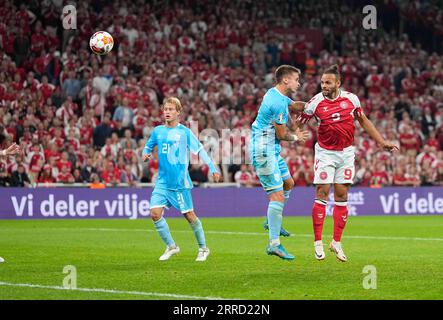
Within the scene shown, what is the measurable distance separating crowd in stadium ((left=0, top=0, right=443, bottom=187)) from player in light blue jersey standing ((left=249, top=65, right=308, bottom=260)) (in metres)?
12.9

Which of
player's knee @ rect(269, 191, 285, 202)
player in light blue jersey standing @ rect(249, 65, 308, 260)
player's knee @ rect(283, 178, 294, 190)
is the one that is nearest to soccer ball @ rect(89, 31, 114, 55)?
player's knee @ rect(283, 178, 294, 190)

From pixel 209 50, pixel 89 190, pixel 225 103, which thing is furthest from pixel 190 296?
pixel 209 50

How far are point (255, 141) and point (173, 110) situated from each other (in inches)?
48.6

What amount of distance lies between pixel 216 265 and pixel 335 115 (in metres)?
2.58

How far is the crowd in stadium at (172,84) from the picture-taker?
85.0 feet

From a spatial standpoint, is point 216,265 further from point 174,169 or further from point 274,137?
point 274,137

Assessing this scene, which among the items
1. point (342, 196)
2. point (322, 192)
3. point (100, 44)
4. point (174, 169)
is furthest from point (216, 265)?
point (100, 44)

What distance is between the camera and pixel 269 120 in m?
13.0

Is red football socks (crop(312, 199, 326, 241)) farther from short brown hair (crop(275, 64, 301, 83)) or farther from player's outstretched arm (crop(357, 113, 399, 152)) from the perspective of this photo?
short brown hair (crop(275, 64, 301, 83))

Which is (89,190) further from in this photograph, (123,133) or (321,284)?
(321,284)

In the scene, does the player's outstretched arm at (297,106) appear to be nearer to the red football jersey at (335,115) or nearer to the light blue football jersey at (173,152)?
the red football jersey at (335,115)

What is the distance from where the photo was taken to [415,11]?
3869cm

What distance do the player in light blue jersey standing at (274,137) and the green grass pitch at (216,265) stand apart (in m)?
0.55

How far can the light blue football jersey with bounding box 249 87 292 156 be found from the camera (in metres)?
12.7
